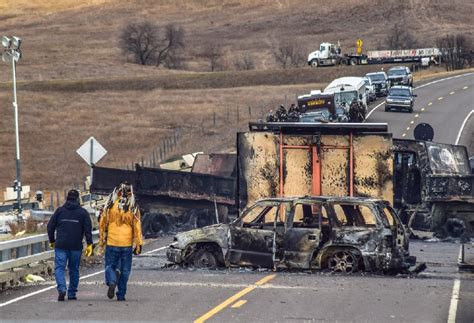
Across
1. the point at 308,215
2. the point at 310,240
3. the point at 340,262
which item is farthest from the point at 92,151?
the point at 340,262

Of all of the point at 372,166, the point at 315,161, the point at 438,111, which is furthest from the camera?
the point at 438,111

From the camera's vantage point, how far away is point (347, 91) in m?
61.7

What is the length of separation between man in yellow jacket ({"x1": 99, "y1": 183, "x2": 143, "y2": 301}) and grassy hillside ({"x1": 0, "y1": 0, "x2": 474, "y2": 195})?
138ft

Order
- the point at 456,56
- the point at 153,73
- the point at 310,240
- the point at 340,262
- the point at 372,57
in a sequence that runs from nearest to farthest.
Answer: the point at 310,240
the point at 340,262
the point at 372,57
the point at 456,56
the point at 153,73

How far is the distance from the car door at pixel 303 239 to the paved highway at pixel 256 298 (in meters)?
0.25

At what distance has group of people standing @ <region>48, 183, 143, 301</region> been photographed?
1617 centimetres

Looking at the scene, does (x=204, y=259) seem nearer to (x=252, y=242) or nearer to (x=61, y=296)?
(x=252, y=242)

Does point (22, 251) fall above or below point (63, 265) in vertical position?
below

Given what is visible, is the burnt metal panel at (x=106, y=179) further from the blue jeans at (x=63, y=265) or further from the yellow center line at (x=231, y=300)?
the blue jeans at (x=63, y=265)

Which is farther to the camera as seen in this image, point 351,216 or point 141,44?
point 141,44

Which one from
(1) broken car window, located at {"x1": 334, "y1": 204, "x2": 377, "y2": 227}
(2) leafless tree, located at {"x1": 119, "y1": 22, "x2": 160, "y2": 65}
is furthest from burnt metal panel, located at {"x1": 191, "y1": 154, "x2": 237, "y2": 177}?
(2) leafless tree, located at {"x1": 119, "y1": 22, "x2": 160, "y2": 65}

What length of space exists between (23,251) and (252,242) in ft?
12.9

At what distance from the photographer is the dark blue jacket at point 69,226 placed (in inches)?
647

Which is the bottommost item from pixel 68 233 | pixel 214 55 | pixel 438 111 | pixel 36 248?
pixel 36 248
